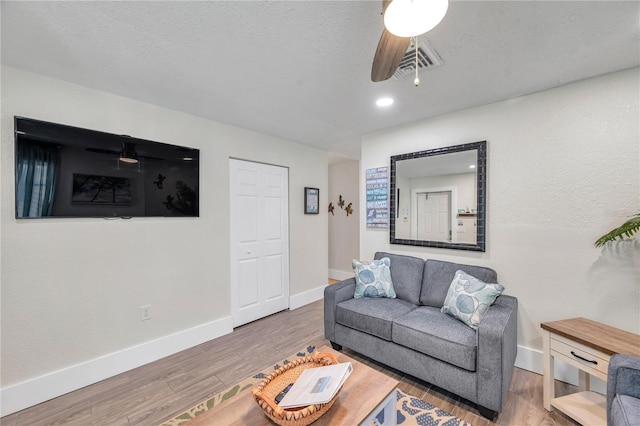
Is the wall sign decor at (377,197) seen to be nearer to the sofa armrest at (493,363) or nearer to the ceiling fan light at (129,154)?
the sofa armrest at (493,363)

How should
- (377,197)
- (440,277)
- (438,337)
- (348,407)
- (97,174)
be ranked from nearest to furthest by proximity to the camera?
(348,407)
(438,337)
(97,174)
(440,277)
(377,197)

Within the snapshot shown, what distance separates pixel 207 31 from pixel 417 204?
2446 millimetres

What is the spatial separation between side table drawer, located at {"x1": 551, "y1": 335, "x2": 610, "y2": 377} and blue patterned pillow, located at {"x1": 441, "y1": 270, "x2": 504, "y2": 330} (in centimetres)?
43

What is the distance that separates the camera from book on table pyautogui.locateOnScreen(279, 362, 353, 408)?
3.70 ft

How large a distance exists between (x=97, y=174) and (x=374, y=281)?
8.71 feet

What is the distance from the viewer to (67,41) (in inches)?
62.1

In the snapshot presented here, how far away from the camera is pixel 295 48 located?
163 centimetres

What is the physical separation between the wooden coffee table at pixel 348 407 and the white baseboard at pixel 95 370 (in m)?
1.65

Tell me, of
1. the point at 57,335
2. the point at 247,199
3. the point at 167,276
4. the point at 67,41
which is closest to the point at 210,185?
the point at 247,199

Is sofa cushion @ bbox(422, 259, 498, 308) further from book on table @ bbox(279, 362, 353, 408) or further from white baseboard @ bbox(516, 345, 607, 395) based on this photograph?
book on table @ bbox(279, 362, 353, 408)

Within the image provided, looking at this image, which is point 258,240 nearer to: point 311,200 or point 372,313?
point 311,200

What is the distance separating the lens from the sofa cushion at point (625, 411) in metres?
1.11

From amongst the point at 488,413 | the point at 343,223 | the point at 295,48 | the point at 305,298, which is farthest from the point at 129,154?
the point at 343,223

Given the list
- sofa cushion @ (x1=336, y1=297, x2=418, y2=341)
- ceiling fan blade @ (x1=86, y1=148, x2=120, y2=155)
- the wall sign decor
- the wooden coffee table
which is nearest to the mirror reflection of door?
the wall sign decor
